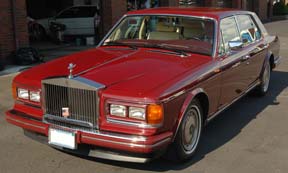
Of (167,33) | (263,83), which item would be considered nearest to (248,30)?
(263,83)

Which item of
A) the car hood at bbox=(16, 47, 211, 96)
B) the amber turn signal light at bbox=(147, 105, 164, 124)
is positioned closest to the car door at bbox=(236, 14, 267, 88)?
the car hood at bbox=(16, 47, 211, 96)

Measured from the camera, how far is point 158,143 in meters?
3.73

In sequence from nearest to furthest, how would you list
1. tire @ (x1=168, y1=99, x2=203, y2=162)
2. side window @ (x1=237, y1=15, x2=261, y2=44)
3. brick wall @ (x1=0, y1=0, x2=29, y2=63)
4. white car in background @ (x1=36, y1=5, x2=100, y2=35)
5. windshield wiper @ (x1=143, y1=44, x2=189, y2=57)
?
tire @ (x1=168, y1=99, x2=203, y2=162) → windshield wiper @ (x1=143, y1=44, x2=189, y2=57) → side window @ (x1=237, y1=15, x2=261, y2=44) → brick wall @ (x1=0, y1=0, x2=29, y2=63) → white car in background @ (x1=36, y1=5, x2=100, y2=35)

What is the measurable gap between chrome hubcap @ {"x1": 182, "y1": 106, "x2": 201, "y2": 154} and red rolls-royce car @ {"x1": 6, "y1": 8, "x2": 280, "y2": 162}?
11mm

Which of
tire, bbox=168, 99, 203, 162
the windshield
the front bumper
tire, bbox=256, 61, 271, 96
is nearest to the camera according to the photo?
the front bumper

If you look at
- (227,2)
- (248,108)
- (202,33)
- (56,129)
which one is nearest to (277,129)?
(248,108)

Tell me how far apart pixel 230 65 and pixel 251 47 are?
1193mm

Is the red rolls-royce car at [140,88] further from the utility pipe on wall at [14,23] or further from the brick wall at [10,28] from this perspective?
the utility pipe on wall at [14,23]

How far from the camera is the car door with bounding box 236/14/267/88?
19.9 ft

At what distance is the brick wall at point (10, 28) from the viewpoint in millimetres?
10055

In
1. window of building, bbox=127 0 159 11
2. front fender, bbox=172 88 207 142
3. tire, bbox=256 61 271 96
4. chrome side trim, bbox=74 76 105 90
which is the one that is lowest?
tire, bbox=256 61 271 96

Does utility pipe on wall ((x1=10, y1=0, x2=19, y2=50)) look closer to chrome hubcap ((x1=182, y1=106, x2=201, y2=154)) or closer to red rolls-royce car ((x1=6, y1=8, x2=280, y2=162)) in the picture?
red rolls-royce car ((x1=6, y1=8, x2=280, y2=162))

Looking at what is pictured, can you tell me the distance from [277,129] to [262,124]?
25 centimetres

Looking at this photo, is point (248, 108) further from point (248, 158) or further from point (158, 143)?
point (158, 143)
